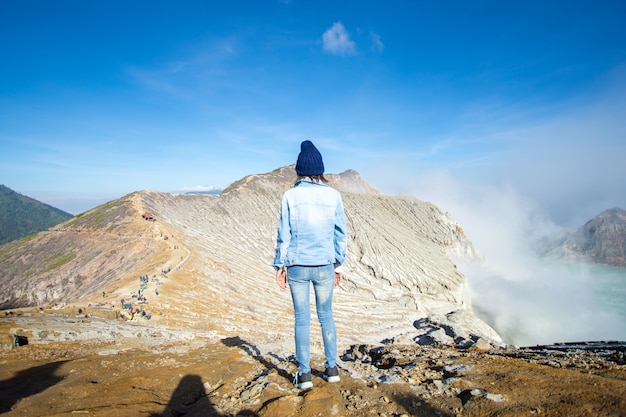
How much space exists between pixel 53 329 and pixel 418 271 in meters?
36.3

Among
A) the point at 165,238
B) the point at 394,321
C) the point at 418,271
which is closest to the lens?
the point at 165,238

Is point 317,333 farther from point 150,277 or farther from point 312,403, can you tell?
point 312,403

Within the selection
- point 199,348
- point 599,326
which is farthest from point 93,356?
point 599,326

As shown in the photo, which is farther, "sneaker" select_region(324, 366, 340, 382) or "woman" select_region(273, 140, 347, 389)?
"sneaker" select_region(324, 366, 340, 382)

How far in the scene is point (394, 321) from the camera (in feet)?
92.7

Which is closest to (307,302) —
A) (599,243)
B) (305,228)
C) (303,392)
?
(305,228)

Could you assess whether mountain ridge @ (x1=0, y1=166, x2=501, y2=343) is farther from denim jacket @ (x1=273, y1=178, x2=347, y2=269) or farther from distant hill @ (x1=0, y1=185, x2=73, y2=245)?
distant hill @ (x1=0, y1=185, x2=73, y2=245)

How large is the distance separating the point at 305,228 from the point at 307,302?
1.09 m

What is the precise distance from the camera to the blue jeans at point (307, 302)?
14.7ft

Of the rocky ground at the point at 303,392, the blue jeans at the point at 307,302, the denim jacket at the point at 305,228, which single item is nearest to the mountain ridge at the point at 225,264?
the rocky ground at the point at 303,392

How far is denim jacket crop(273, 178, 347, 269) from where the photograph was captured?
443cm

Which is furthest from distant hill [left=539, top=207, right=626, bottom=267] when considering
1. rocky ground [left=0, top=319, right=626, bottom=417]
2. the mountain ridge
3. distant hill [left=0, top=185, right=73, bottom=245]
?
distant hill [left=0, top=185, right=73, bottom=245]

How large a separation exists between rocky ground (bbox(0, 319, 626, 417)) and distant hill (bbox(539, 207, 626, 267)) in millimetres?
102216

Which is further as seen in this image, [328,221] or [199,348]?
[199,348]
